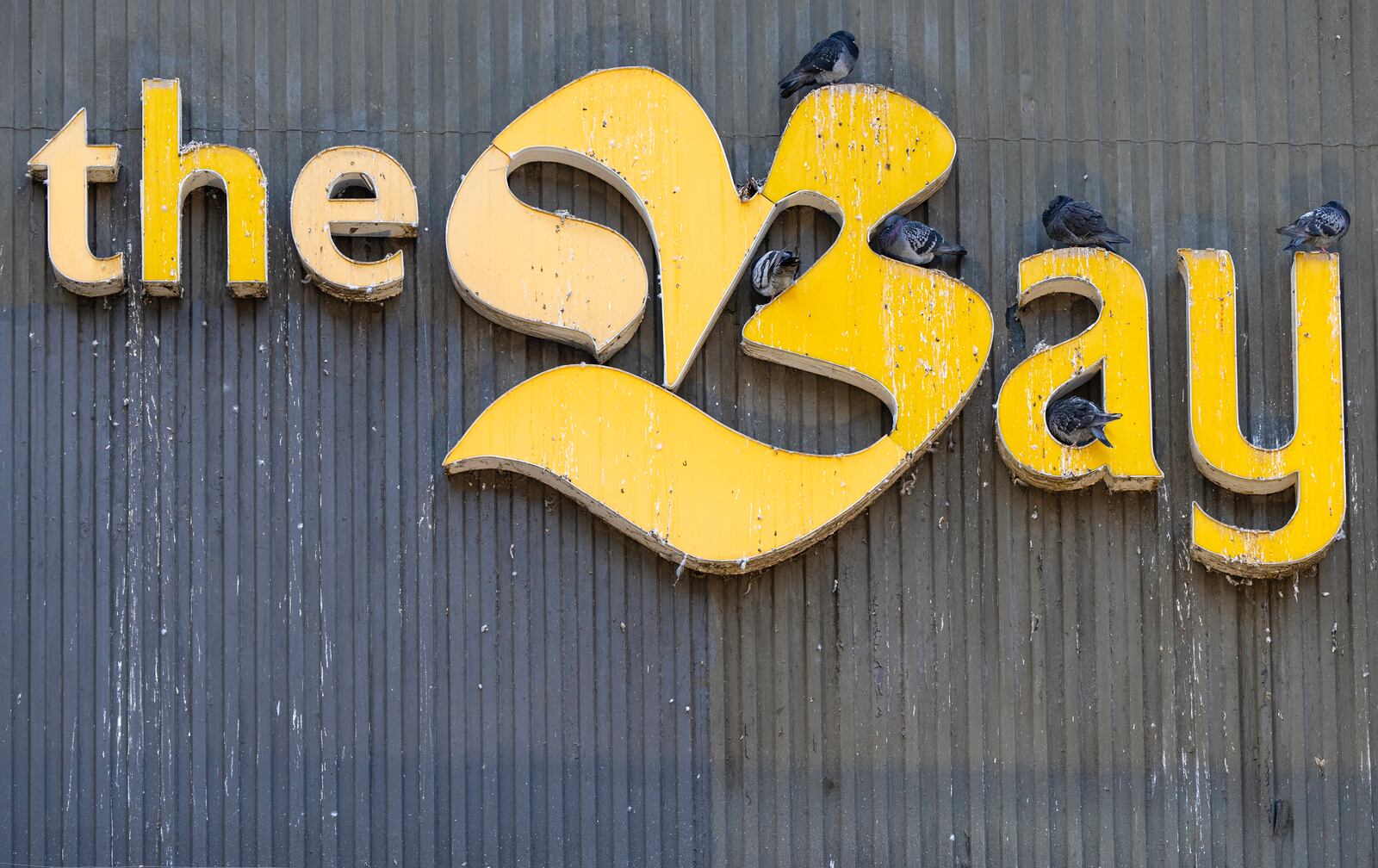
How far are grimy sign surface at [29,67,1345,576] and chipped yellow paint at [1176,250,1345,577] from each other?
0.4 inches

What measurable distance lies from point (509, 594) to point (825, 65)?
2801 mm

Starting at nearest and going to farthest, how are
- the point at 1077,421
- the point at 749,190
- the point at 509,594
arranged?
the point at 1077,421 → the point at 509,594 → the point at 749,190

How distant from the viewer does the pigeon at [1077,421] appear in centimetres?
668

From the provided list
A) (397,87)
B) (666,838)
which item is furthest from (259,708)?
(397,87)

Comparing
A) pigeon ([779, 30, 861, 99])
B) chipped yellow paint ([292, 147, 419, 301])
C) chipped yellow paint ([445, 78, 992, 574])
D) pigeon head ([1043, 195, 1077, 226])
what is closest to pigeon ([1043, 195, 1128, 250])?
pigeon head ([1043, 195, 1077, 226])

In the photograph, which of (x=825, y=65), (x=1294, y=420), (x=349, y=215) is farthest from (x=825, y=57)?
(x=1294, y=420)

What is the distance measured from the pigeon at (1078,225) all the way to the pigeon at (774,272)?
1231 millimetres

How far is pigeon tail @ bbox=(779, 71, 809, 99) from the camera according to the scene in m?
7.05

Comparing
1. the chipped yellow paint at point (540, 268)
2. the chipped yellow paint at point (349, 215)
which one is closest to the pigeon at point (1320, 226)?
the chipped yellow paint at point (540, 268)

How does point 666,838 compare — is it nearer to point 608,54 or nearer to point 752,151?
point 752,151

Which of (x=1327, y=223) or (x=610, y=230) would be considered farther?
(x=1327, y=223)

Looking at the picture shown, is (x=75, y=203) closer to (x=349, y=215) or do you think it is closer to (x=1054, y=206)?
(x=349, y=215)

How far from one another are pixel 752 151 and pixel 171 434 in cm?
296

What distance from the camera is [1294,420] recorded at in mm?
7102
